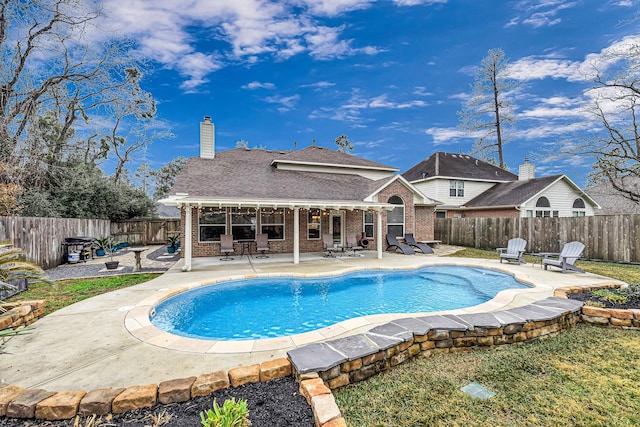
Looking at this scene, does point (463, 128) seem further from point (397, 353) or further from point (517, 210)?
point (397, 353)

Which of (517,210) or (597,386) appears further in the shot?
(517,210)

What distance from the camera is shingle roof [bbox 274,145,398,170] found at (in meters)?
16.2

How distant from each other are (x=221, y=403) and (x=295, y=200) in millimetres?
9499

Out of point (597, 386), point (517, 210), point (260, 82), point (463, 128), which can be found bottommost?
point (597, 386)

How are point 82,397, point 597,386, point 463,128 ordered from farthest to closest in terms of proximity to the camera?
point 463,128 → point 597,386 → point 82,397

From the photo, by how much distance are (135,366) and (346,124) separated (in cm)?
3426

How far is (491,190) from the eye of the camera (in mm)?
22875

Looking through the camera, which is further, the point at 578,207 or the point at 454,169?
the point at 454,169

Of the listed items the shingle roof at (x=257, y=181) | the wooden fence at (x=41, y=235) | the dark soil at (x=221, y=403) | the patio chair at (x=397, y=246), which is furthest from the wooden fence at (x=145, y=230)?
the dark soil at (x=221, y=403)

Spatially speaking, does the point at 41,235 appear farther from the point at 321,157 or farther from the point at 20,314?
the point at 321,157

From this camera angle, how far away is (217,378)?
2889 millimetres

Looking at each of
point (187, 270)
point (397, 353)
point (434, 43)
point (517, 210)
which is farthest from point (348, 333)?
point (434, 43)

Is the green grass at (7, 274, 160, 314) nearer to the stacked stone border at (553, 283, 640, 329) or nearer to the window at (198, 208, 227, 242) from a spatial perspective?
the window at (198, 208, 227, 242)

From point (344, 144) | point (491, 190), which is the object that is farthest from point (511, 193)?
point (344, 144)
